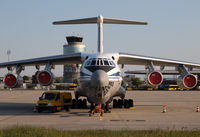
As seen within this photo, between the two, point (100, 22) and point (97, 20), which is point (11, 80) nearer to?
point (97, 20)

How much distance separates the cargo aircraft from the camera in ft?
44.1

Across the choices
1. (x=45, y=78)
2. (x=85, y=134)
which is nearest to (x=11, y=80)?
(x=45, y=78)

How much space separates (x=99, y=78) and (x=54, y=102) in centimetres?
500

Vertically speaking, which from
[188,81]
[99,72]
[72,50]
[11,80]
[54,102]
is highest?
[72,50]

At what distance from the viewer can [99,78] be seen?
1266 cm

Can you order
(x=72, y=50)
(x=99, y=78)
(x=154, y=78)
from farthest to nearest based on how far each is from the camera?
1. (x=72, y=50)
2. (x=154, y=78)
3. (x=99, y=78)

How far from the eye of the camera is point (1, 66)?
A: 746 inches

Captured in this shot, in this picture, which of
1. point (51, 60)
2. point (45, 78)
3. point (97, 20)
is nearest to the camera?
point (45, 78)

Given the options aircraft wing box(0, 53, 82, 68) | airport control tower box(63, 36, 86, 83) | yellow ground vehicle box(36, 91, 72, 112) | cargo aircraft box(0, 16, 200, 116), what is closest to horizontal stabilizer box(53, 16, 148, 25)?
cargo aircraft box(0, 16, 200, 116)

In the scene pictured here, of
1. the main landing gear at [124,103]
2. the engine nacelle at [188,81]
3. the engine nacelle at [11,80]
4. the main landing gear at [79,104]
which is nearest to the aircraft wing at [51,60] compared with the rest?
the engine nacelle at [11,80]

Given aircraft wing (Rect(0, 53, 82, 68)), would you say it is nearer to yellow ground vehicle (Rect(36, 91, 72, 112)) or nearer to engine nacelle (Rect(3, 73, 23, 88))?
engine nacelle (Rect(3, 73, 23, 88))

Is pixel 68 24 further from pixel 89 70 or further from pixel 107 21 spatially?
pixel 89 70

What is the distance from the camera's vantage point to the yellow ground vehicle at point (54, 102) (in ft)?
54.1

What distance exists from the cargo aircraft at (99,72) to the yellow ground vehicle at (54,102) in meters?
0.78
